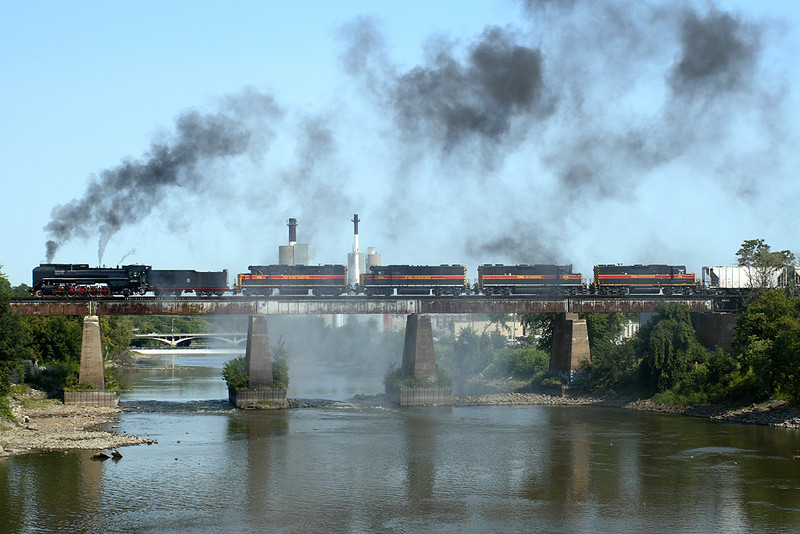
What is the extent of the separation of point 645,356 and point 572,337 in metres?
7.11

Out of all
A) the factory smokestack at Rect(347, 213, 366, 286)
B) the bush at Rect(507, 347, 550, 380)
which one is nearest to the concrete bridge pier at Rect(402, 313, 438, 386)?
the bush at Rect(507, 347, 550, 380)

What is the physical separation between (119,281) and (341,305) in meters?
19.7

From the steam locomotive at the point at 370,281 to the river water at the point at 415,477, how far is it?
44.4ft

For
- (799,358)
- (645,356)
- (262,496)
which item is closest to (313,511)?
(262,496)

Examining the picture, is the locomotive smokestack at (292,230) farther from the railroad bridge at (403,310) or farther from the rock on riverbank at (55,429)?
the rock on riverbank at (55,429)

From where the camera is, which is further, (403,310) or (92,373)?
(403,310)

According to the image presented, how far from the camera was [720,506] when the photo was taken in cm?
3850

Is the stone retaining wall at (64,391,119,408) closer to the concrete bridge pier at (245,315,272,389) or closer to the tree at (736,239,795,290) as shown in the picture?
the concrete bridge pier at (245,315,272,389)

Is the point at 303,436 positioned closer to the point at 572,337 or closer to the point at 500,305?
the point at 500,305

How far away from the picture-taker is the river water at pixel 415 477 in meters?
36.1

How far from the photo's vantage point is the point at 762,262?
8975cm

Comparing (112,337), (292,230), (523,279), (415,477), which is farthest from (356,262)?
(415,477)

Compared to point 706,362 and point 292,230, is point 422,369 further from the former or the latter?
point 292,230

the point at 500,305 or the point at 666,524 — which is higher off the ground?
the point at 500,305
